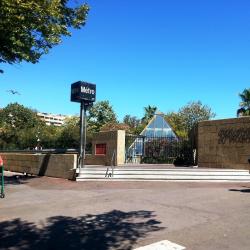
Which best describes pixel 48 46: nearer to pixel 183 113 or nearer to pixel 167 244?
pixel 167 244

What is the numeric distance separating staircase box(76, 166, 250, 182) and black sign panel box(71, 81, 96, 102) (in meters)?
3.59

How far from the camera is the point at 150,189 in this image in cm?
1493

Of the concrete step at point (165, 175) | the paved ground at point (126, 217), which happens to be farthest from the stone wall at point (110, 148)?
the paved ground at point (126, 217)

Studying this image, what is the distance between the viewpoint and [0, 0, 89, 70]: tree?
546 inches

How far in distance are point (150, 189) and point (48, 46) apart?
24.1 ft

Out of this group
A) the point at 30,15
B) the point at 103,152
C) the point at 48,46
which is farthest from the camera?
the point at 103,152

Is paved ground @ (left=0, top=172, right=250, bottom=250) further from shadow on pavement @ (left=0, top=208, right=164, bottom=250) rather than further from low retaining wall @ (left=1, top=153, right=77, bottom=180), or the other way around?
low retaining wall @ (left=1, top=153, right=77, bottom=180)

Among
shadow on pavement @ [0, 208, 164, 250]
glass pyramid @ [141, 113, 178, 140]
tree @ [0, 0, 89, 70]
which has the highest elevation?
tree @ [0, 0, 89, 70]

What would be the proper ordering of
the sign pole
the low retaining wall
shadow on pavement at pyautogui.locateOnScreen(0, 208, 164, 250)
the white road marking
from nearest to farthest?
the white road marking → shadow on pavement at pyautogui.locateOnScreen(0, 208, 164, 250) → the low retaining wall → the sign pole

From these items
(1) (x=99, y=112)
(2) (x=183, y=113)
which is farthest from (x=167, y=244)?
(1) (x=99, y=112)

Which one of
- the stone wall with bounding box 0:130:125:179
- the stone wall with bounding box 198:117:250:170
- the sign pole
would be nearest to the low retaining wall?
the stone wall with bounding box 0:130:125:179

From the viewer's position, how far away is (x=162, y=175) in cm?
1820

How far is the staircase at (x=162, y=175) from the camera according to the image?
1791 cm

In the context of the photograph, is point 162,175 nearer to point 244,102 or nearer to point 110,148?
point 110,148
